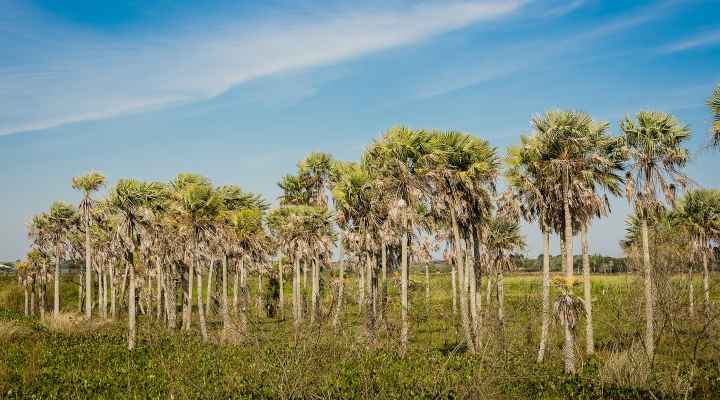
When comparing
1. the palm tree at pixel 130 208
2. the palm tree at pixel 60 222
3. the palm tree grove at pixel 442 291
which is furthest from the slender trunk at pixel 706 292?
the palm tree at pixel 60 222

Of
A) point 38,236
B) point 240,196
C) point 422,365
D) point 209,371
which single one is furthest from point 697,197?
point 38,236

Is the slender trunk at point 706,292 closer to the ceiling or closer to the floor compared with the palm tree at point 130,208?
closer to the floor

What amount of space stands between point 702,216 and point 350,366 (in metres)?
36.9

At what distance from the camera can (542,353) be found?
1102 inches

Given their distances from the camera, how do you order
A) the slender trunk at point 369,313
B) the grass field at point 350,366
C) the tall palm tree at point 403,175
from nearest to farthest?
the grass field at point 350,366 < the slender trunk at point 369,313 < the tall palm tree at point 403,175

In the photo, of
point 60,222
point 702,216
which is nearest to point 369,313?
point 702,216

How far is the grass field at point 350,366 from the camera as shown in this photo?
1272 cm

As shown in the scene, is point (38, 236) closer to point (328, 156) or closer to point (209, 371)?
point (328, 156)

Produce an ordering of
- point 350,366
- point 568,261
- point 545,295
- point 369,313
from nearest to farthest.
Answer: point 350,366
point 568,261
point 545,295
point 369,313

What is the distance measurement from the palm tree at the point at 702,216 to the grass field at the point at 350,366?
525 inches

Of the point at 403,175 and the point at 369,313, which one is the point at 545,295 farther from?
the point at 369,313

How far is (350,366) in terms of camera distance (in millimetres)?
21219

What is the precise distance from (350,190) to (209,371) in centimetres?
1499

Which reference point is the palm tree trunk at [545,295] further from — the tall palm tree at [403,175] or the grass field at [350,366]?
the tall palm tree at [403,175]
